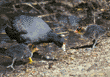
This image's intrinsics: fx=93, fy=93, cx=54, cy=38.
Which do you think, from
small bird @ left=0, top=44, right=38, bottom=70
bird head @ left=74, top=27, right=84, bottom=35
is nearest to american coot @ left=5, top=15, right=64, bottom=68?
small bird @ left=0, top=44, right=38, bottom=70

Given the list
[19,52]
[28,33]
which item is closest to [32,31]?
[28,33]

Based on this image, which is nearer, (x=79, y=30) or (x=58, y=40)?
(x=58, y=40)

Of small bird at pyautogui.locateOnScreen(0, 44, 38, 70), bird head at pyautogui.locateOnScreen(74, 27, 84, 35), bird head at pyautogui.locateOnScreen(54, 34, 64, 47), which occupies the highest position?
bird head at pyautogui.locateOnScreen(74, 27, 84, 35)

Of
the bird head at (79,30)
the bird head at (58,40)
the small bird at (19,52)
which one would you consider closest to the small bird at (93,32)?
the bird head at (79,30)

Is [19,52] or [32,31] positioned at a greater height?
[32,31]

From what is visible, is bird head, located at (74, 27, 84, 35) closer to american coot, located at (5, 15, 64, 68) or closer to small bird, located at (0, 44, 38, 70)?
american coot, located at (5, 15, 64, 68)

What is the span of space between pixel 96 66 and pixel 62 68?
28 cm

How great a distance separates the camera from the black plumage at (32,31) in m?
0.77

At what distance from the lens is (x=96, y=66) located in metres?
0.76

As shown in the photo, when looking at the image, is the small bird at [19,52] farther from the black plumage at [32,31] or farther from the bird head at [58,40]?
the bird head at [58,40]

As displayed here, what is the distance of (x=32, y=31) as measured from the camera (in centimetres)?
78

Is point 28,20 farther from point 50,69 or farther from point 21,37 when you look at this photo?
point 50,69

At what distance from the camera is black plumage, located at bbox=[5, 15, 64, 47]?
773mm

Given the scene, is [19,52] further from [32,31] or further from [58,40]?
[58,40]
